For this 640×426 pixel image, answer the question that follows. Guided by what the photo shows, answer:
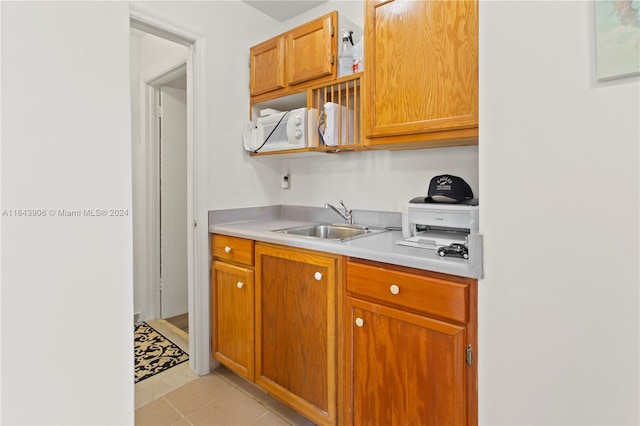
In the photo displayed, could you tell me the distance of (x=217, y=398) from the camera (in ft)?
6.16

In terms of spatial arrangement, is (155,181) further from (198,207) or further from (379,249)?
(379,249)

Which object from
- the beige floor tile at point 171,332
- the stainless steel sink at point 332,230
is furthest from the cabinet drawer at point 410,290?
the beige floor tile at point 171,332

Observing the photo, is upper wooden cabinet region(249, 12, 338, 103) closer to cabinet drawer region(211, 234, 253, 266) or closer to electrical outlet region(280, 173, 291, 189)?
electrical outlet region(280, 173, 291, 189)

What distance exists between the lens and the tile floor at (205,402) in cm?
170

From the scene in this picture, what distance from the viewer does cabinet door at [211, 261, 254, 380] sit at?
186 centimetres

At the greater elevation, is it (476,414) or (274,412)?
(476,414)

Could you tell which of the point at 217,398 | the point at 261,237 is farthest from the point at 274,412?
the point at 261,237

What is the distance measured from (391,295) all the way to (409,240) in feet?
1.01
